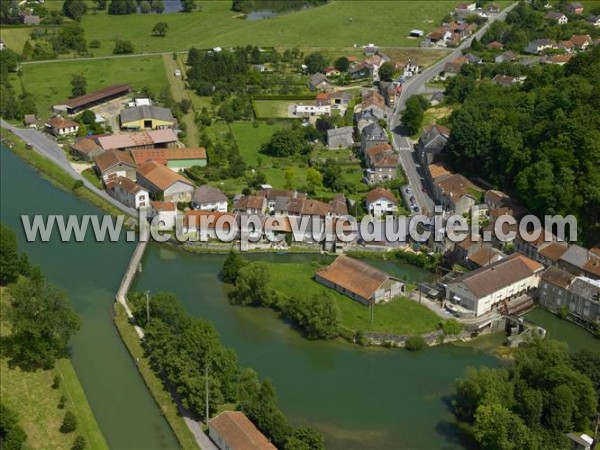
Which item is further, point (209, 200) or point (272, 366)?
point (209, 200)

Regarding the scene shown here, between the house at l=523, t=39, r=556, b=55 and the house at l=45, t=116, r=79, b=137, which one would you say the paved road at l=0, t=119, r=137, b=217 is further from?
the house at l=523, t=39, r=556, b=55

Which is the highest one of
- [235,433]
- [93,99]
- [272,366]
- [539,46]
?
[539,46]

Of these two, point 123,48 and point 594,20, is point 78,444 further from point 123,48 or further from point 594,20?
point 594,20

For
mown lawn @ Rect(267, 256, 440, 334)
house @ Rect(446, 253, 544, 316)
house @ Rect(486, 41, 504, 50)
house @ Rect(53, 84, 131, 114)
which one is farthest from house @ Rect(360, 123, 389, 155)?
house @ Rect(486, 41, 504, 50)

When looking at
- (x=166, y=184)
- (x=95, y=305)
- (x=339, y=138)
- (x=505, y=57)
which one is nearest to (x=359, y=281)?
(x=95, y=305)

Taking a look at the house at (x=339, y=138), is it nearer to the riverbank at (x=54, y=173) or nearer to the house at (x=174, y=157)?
the house at (x=174, y=157)

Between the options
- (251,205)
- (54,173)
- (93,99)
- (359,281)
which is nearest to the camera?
(359,281)
